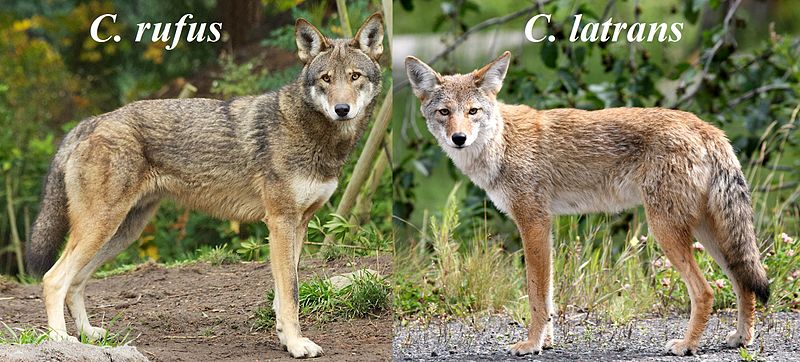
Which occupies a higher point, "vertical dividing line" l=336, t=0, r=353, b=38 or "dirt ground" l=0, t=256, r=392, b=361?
"vertical dividing line" l=336, t=0, r=353, b=38

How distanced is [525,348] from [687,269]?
100cm

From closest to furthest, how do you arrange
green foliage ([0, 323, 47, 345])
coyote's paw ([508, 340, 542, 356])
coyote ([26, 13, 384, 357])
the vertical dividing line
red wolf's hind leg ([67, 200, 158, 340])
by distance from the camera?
green foliage ([0, 323, 47, 345]) → coyote ([26, 13, 384, 357]) → red wolf's hind leg ([67, 200, 158, 340]) → the vertical dividing line → coyote's paw ([508, 340, 542, 356])

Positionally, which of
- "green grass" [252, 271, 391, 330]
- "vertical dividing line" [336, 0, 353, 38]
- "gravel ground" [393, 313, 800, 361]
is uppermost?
"vertical dividing line" [336, 0, 353, 38]

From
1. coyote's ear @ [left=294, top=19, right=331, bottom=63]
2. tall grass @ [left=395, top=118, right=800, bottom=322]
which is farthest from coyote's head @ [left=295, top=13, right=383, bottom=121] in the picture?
tall grass @ [left=395, top=118, right=800, bottom=322]

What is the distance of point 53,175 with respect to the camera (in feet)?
18.6

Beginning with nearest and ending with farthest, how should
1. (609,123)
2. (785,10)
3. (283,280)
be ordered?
(283,280), (609,123), (785,10)

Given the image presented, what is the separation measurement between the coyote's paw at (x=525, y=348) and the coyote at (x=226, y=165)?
1217 millimetres

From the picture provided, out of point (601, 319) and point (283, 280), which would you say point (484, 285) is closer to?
point (601, 319)

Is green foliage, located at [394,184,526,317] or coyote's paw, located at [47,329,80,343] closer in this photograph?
coyote's paw, located at [47,329,80,343]

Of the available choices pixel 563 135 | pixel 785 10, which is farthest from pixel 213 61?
pixel 785 10

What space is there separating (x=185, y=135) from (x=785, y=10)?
11164 mm

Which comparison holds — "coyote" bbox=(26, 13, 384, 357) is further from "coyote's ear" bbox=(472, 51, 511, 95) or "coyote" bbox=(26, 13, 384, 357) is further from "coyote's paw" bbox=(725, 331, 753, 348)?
"coyote's paw" bbox=(725, 331, 753, 348)

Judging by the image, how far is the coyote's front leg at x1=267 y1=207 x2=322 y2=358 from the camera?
5277 mm

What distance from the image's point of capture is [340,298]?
5.49 meters
